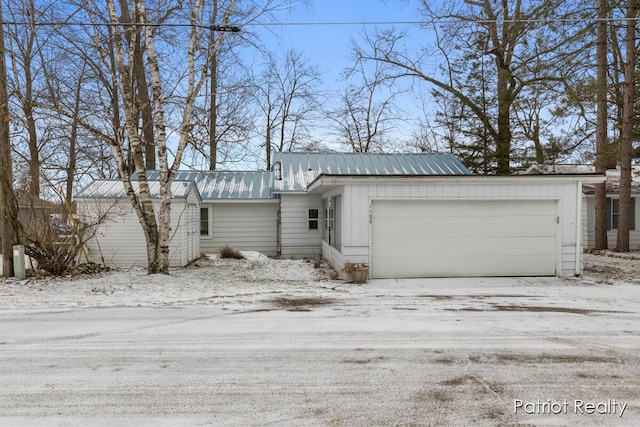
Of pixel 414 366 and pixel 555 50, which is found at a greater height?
pixel 555 50

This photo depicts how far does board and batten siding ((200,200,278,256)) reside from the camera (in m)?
15.9

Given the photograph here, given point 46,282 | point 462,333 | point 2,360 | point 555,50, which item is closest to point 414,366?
point 462,333

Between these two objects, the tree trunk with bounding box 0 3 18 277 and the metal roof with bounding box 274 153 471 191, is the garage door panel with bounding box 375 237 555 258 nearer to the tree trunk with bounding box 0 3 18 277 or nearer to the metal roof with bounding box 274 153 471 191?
the metal roof with bounding box 274 153 471 191

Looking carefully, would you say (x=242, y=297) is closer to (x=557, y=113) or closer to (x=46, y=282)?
(x=46, y=282)

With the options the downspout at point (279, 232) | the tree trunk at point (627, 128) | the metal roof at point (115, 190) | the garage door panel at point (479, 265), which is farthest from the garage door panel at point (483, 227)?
the tree trunk at point (627, 128)

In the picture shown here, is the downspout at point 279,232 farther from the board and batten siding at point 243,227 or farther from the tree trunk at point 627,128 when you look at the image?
the tree trunk at point 627,128

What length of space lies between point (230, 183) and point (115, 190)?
5096mm

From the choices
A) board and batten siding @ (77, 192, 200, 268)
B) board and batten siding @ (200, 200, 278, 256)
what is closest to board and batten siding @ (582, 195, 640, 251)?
board and batten siding @ (200, 200, 278, 256)

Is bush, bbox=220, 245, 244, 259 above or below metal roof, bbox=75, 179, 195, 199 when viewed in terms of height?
below

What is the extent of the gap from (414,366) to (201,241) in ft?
42.1

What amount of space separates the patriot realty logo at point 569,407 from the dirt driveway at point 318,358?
0.05ft

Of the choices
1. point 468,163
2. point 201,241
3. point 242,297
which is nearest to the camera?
point 242,297

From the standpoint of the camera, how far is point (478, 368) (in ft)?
13.6

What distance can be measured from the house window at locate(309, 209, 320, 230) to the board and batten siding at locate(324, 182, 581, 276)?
5598mm
